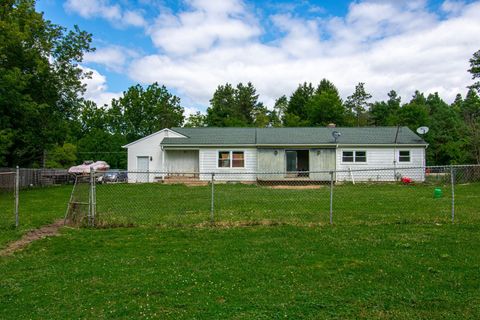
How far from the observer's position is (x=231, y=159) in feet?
76.2

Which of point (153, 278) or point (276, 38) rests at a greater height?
point (276, 38)

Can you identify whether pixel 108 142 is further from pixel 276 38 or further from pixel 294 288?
pixel 294 288

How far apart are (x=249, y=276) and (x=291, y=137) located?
19.5 metres

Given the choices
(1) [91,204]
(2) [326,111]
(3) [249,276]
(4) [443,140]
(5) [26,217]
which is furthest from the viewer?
(2) [326,111]

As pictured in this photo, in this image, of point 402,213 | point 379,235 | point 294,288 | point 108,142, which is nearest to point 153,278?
point 294,288

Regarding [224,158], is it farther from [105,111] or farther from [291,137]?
[105,111]

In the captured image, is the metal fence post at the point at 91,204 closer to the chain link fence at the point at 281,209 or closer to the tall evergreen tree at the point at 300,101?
the chain link fence at the point at 281,209

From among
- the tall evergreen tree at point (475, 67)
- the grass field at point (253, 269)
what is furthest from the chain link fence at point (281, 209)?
the tall evergreen tree at point (475, 67)

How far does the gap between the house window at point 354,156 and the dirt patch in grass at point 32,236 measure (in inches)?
709

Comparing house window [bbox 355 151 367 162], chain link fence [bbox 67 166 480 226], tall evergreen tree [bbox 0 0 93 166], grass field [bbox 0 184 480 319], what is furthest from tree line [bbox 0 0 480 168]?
grass field [bbox 0 184 480 319]

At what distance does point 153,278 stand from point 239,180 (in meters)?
18.2

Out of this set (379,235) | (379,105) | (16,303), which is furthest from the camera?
(379,105)

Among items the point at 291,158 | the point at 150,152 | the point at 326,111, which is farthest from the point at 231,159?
the point at 326,111

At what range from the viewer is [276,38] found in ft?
67.6
